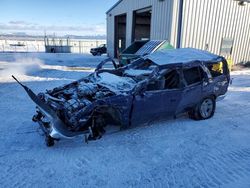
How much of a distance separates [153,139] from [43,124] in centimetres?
244

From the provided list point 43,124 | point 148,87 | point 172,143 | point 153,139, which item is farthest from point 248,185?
point 43,124

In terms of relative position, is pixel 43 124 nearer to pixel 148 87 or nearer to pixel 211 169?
pixel 148 87

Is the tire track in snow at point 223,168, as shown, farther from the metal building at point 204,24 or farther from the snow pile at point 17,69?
the snow pile at point 17,69

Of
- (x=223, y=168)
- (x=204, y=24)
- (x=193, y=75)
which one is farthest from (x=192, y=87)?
(x=204, y=24)

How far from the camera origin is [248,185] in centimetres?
353

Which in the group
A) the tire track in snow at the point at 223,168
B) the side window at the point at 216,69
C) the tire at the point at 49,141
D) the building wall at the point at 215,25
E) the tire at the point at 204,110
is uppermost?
the building wall at the point at 215,25

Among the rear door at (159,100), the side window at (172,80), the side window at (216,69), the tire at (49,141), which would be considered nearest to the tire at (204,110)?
the side window at (216,69)

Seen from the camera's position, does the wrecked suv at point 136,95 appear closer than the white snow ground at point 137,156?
No

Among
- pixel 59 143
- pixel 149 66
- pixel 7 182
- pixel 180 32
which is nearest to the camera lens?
pixel 7 182

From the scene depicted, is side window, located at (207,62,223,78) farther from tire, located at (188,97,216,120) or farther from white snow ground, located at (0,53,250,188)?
white snow ground, located at (0,53,250,188)

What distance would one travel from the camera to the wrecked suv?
14.5ft

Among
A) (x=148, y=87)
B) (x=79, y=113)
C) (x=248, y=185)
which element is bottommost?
(x=248, y=185)

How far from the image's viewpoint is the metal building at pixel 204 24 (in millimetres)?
13266

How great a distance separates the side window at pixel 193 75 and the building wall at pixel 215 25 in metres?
8.09
